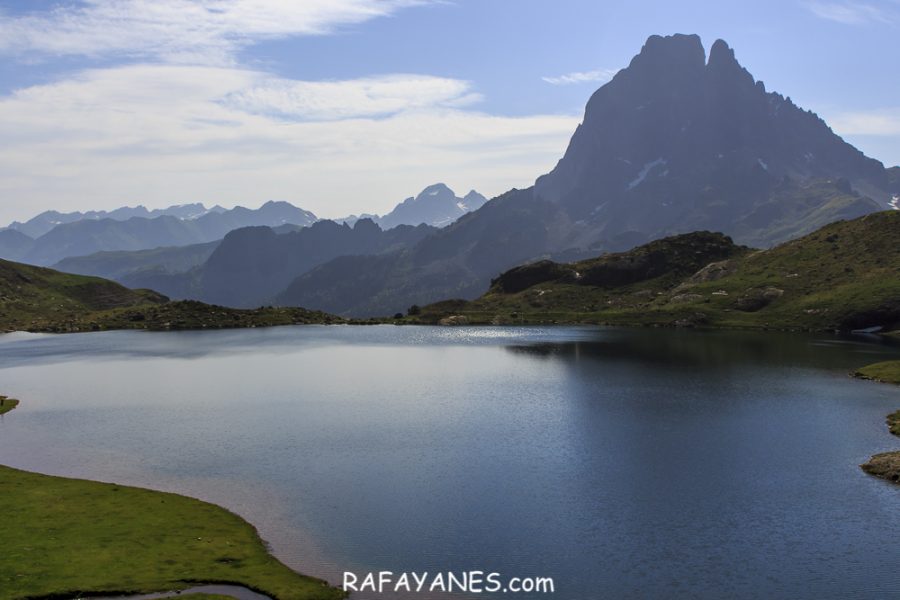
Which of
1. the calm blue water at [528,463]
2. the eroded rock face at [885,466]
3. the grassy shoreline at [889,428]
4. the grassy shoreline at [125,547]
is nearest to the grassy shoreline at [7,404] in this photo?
the calm blue water at [528,463]

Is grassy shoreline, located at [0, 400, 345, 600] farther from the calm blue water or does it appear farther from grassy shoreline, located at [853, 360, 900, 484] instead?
grassy shoreline, located at [853, 360, 900, 484]

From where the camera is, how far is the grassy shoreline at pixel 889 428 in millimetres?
77250

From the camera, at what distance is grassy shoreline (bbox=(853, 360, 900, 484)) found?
77.2 m

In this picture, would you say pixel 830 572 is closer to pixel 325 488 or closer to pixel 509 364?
pixel 325 488

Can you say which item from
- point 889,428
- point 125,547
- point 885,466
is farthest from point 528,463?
point 889,428

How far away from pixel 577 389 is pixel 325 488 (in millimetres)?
72179

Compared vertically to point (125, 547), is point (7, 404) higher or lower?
higher

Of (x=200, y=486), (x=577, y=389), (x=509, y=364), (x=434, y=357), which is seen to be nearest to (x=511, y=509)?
(x=200, y=486)

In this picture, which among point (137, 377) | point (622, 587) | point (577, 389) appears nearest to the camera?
point (622, 587)

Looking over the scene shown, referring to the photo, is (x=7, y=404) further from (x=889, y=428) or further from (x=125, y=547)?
(x=889, y=428)

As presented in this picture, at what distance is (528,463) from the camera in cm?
8262

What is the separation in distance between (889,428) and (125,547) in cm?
9714

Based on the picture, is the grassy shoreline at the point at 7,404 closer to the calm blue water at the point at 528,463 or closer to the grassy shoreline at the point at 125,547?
the calm blue water at the point at 528,463

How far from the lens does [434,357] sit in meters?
188
